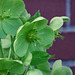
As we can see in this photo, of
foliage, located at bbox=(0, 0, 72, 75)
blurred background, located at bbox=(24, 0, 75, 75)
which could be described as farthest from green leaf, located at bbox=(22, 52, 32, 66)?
blurred background, located at bbox=(24, 0, 75, 75)

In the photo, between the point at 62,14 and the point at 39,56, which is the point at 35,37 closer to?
the point at 39,56

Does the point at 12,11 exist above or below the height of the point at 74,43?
above

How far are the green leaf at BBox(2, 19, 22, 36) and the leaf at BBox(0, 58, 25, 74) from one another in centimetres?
4

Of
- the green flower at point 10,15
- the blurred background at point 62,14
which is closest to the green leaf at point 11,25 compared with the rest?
the green flower at point 10,15

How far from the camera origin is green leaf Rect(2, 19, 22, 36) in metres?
0.31

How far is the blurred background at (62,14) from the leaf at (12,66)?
56cm

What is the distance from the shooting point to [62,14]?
0.88 meters

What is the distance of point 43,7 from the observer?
0.87 meters

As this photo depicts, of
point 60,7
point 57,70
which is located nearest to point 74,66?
point 60,7

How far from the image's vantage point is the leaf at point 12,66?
0.28m

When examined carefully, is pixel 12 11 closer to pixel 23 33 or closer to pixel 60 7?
pixel 23 33

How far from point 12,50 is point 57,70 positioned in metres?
0.08

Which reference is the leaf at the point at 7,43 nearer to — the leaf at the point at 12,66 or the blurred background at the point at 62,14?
the leaf at the point at 12,66

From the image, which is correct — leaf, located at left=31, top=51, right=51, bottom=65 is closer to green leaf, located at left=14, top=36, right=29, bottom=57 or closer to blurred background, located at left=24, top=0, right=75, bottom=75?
green leaf, located at left=14, top=36, right=29, bottom=57
